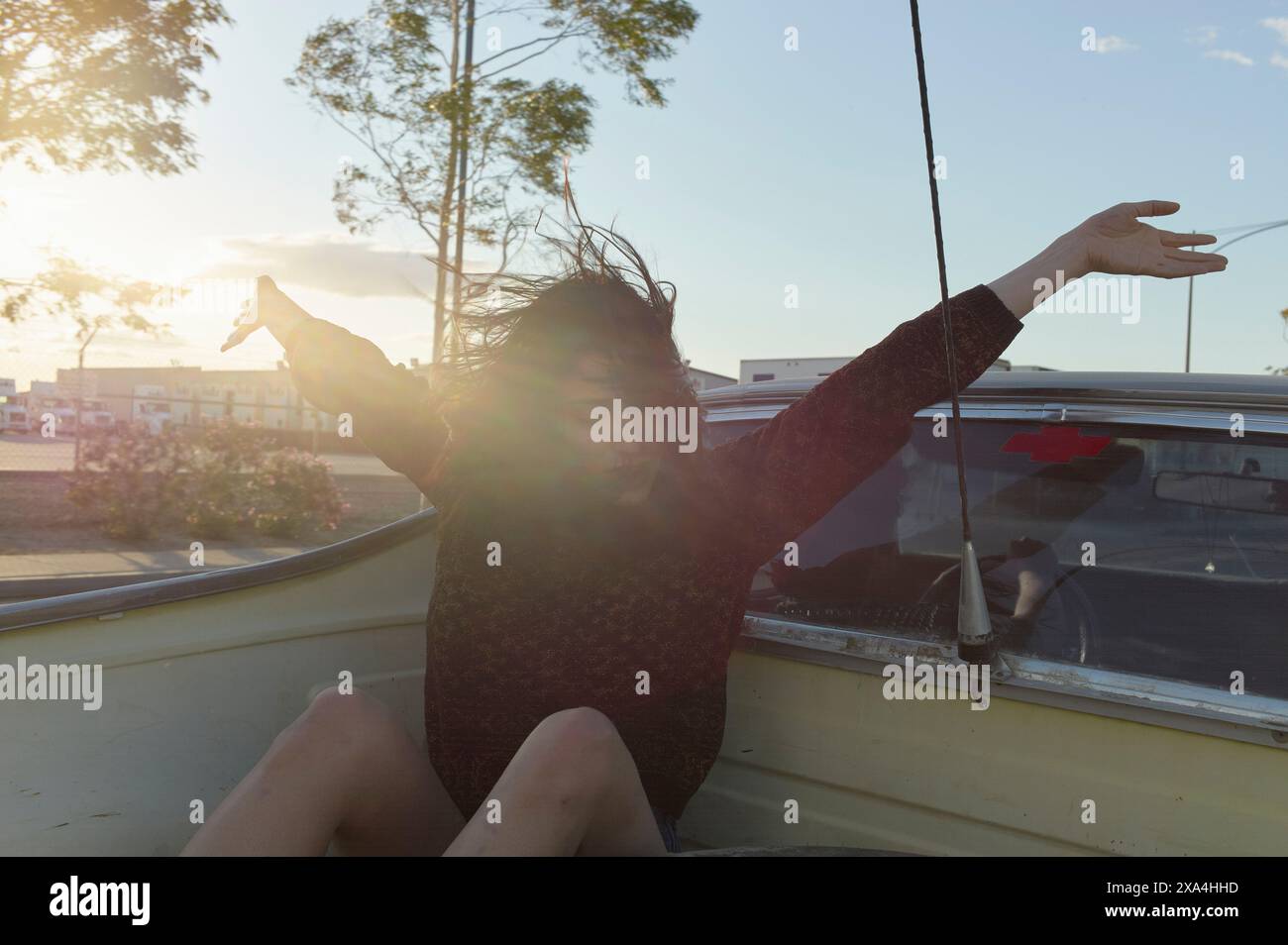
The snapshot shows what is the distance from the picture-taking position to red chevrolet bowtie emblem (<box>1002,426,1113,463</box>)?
1.86m

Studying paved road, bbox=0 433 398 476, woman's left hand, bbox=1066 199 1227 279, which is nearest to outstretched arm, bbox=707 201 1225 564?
woman's left hand, bbox=1066 199 1227 279

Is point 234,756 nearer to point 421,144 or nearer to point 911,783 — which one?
point 911,783

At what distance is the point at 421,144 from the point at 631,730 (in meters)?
7.44

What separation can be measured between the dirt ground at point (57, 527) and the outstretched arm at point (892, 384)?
28.4ft

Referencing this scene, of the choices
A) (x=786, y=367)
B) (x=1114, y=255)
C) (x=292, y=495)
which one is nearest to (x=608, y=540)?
(x=1114, y=255)

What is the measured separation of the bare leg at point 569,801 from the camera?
145cm

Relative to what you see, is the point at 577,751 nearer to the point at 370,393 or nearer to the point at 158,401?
the point at 370,393

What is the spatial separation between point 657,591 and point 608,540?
13 centimetres

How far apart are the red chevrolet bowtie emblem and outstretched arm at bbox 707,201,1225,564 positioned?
0.24 metres

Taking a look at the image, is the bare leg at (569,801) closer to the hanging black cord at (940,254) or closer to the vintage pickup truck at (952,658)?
the vintage pickup truck at (952,658)

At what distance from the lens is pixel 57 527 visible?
9820 millimetres

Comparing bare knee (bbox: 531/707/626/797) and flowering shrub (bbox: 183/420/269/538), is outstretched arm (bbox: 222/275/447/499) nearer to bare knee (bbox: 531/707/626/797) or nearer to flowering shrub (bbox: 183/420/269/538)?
bare knee (bbox: 531/707/626/797)
